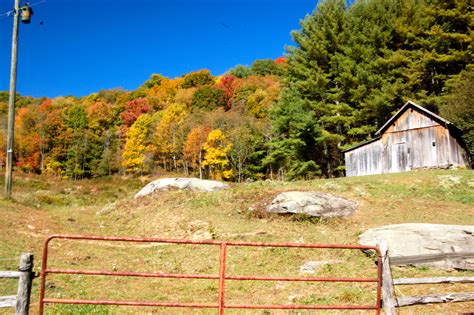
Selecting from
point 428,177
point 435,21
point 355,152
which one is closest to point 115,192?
point 355,152

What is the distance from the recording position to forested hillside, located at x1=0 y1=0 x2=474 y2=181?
4369cm

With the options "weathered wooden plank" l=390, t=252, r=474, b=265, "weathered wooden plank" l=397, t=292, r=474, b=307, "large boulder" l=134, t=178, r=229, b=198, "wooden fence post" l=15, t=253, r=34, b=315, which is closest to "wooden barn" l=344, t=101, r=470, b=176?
"large boulder" l=134, t=178, r=229, b=198

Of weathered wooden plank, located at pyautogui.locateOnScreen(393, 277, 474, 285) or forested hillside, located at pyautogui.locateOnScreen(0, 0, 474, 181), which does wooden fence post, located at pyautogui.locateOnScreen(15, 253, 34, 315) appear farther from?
forested hillside, located at pyautogui.locateOnScreen(0, 0, 474, 181)

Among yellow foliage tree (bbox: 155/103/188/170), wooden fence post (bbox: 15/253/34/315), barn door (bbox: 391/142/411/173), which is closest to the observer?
wooden fence post (bbox: 15/253/34/315)

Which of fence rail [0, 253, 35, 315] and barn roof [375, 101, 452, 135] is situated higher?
barn roof [375, 101, 452, 135]

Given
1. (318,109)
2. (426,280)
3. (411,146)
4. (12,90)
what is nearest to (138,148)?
(318,109)

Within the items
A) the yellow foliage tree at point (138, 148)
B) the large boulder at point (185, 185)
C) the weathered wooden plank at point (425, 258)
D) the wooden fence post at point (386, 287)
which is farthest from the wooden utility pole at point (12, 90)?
the yellow foliage tree at point (138, 148)

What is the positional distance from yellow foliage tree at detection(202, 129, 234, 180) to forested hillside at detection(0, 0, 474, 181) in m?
0.17

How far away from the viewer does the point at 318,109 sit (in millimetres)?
47938

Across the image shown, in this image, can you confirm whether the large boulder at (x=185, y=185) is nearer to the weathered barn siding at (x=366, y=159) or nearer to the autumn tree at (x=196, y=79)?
the weathered barn siding at (x=366, y=159)

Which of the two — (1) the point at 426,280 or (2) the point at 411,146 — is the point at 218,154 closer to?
(2) the point at 411,146

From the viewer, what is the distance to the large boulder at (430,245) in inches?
443

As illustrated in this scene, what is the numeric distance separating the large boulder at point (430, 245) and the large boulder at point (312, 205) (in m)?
5.30

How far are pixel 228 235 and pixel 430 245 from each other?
8.11 meters
